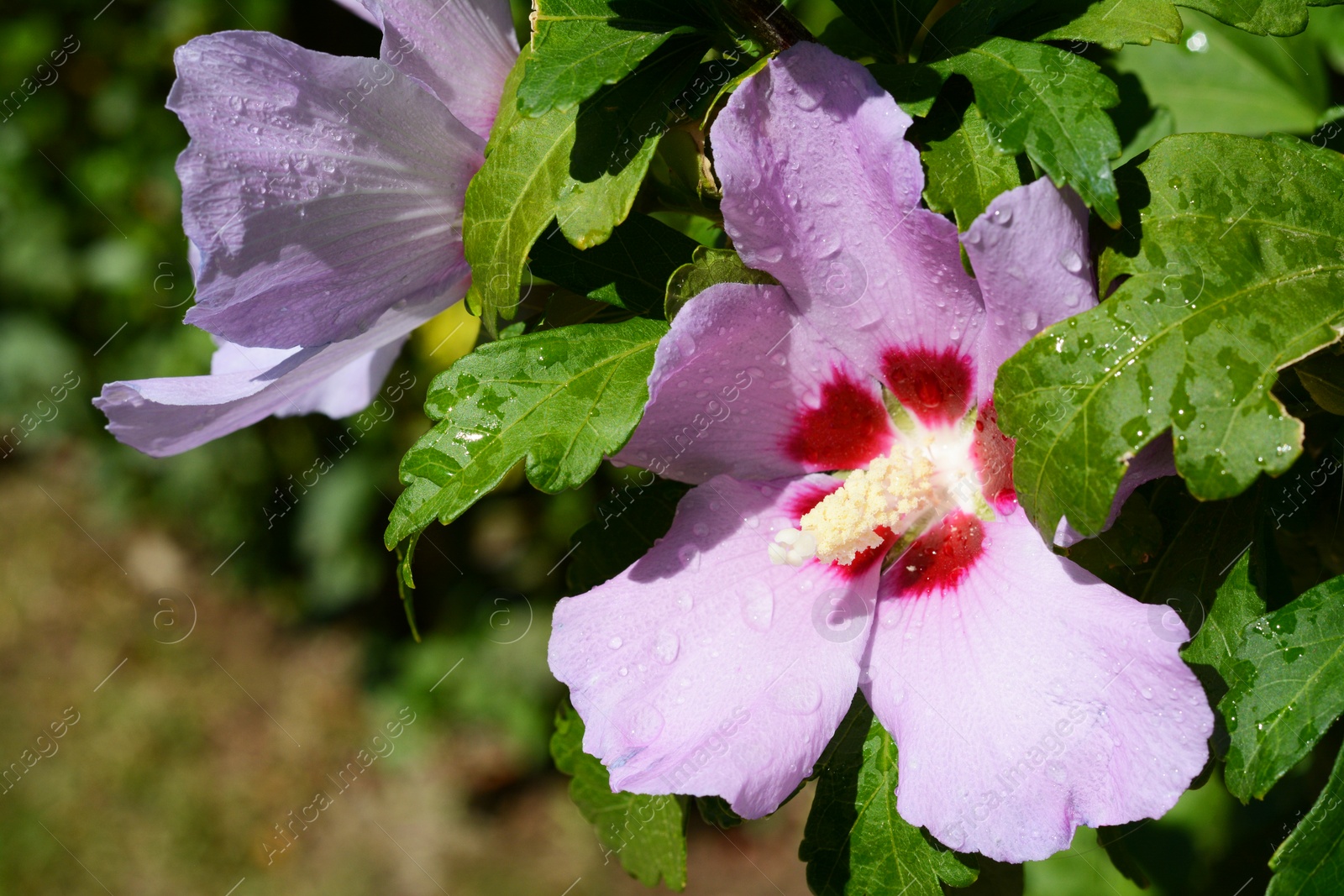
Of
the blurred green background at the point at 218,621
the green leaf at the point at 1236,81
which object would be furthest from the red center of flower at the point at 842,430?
the blurred green background at the point at 218,621

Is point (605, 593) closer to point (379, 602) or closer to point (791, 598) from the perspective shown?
point (791, 598)

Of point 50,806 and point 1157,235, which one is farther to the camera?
point 50,806

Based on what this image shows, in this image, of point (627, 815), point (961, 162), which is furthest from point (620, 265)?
point (627, 815)

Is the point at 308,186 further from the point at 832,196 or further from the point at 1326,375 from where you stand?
the point at 1326,375

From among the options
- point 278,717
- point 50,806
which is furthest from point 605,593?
point 50,806

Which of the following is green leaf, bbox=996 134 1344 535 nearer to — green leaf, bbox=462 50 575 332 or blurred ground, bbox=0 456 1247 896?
green leaf, bbox=462 50 575 332

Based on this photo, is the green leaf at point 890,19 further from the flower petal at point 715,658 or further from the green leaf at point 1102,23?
the flower petal at point 715,658
